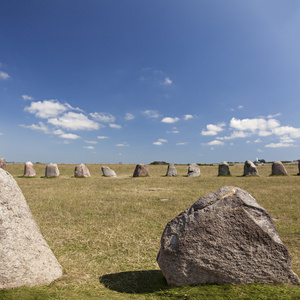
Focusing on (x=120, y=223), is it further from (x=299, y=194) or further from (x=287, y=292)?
(x=299, y=194)

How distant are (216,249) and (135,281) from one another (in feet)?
5.34

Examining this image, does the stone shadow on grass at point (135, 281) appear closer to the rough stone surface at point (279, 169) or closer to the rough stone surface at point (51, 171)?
the rough stone surface at point (51, 171)

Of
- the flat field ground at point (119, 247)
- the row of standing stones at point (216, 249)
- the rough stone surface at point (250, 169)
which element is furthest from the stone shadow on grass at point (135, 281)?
the rough stone surface at point (250, 169)

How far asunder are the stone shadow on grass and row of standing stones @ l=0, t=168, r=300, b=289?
0.44 m

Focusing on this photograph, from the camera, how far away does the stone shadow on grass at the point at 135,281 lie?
365 cm

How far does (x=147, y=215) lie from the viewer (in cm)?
835

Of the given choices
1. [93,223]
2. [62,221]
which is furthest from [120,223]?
[62,221]

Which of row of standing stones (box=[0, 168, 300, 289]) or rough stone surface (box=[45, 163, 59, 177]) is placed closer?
row of standing stones (box=[0, 168, 300, 289])

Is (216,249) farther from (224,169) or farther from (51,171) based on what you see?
(51,171)

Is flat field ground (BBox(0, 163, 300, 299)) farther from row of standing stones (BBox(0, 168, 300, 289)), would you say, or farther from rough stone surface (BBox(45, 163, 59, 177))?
rough stone surface (BBox(45, 163, 59, 177))

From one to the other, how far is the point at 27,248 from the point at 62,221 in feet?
14.3

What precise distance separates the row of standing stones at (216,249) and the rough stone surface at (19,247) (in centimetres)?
1

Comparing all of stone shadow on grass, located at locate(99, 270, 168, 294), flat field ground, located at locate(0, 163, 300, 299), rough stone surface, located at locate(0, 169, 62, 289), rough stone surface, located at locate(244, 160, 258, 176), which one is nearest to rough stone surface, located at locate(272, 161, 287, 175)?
rough stone surface, located at locate(244, 160, 258, 176)

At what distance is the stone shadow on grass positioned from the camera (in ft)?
12.0
